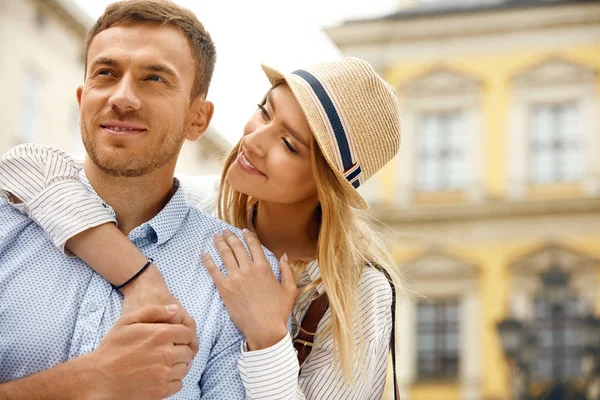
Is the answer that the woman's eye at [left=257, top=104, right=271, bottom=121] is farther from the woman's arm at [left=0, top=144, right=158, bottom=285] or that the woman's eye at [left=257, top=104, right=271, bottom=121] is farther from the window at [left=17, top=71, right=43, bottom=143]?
the window at [left=17, top=71, right=43, bottom=143]

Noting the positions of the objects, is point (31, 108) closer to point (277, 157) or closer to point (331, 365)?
point (277, 157)

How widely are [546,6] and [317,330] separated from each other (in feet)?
54.0

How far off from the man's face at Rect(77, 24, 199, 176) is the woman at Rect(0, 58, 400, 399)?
0.31 feet

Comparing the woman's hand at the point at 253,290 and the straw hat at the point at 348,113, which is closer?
the woman's hand at the point at 253,290

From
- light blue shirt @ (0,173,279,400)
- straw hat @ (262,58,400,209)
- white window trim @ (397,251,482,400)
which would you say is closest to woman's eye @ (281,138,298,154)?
straw hat @ (262,58,400,209)

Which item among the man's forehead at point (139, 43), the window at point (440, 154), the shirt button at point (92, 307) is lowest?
the window at point (440, 154)

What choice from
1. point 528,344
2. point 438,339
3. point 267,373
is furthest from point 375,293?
point 438,339

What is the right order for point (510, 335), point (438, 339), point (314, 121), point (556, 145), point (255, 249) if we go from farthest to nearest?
point (556, 145) < point (438, 339) < point (510, 335) < point (314, 121) < point (255, 249)

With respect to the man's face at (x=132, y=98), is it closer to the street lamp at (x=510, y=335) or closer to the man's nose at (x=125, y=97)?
the man's nose at (x=125, y=97)

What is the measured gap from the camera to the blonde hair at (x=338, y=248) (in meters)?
1.88

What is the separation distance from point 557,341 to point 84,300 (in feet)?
48.0

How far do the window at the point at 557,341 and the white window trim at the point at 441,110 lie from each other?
2333mm

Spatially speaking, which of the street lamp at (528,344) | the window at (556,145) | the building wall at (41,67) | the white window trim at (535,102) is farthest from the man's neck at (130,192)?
the white window trim at (535,102)

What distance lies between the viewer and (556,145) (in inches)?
666
